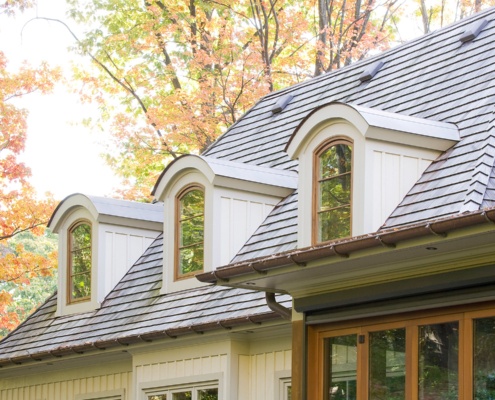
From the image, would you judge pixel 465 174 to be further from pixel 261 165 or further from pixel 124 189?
pixel 124 189

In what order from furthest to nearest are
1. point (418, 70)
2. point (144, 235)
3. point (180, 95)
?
point (180, 95), point (144, 235), point (418, 70)

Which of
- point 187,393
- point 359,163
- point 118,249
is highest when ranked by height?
point 118,249

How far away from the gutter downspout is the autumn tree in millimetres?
14278

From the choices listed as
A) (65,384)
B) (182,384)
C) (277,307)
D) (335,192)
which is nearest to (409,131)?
(335,192)

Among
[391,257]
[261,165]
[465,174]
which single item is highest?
[261,165]

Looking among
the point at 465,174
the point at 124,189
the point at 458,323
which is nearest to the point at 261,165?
the point at 465,174

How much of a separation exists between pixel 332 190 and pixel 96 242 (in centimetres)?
608

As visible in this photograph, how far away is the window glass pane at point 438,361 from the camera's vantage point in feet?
31.2

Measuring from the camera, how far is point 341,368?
1091 centimetres

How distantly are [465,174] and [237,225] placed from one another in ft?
15.2

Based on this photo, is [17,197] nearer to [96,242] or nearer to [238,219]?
[96,242]

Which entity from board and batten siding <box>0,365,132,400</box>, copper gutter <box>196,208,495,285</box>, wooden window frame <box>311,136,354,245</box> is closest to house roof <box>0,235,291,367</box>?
board and batten siding <box>0,365,132,400</box>

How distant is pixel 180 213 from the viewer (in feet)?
50.2

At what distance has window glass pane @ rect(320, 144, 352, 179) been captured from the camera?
38.5 ft
